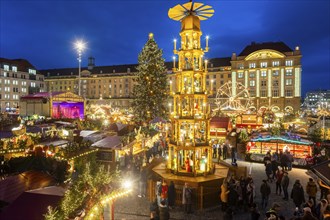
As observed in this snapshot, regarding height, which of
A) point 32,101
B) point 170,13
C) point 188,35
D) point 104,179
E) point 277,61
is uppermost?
point 277,61

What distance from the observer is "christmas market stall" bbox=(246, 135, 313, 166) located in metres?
20.6

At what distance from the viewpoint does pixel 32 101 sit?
38438 mm

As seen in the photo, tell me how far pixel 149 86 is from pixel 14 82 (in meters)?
59.3

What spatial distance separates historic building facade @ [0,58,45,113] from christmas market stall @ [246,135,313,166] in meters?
67.4

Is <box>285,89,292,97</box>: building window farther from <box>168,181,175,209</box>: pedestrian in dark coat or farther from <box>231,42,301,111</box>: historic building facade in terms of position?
<box>168,181,175,209</box>: pedestrian in dark coat

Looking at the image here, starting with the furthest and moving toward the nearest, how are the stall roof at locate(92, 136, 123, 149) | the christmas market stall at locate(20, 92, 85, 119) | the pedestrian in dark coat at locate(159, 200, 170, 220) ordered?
the christmas market stall at locate(20, 92, 85, 119) < the stall roof at locate(92, 136, 123, 149) < the pedestrian in dark coat at locate(159, 200, 170, 220)

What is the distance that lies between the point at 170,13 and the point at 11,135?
41.3 ft

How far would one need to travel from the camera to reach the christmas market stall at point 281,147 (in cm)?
2062

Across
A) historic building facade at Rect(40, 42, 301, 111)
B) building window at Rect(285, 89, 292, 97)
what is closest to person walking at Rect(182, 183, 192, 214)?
historic building facade at Rect(40, 42, 301, 111)

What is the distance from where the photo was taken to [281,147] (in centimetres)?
2162

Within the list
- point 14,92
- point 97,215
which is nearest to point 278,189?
point 97,215

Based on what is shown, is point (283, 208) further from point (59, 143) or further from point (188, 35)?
point (59, 143)

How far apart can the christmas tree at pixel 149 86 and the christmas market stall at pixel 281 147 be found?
618 inches

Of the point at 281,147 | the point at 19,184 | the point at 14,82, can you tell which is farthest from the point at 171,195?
the point at 14,82
